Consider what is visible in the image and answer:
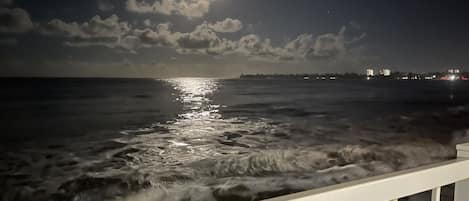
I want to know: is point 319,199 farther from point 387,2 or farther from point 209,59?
point 387,2

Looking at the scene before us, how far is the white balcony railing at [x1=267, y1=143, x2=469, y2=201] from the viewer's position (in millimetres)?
883

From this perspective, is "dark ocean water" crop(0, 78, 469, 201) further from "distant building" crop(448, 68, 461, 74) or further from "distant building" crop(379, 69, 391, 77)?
"distant building" crop(448, 68, 461, 74)

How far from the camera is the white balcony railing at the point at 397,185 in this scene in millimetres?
Result: 883

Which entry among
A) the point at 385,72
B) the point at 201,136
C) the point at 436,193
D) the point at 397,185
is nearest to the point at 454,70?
the point at 385,72

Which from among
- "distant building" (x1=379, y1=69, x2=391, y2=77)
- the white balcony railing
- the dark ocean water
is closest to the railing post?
the white balcony railing

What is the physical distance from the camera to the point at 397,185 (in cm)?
103

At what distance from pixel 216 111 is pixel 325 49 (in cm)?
40

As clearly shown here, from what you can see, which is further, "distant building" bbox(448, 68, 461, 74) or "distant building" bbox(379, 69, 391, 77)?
"distant building" bbox(448, 68, 461, 74)

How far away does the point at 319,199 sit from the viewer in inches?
33.9

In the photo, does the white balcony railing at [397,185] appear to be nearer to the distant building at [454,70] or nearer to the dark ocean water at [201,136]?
the dark ocean water at [201,136]

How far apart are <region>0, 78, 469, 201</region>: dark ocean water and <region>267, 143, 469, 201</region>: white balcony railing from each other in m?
0.05

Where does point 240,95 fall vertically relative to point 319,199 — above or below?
above

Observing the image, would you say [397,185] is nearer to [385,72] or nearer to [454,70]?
[385,72]

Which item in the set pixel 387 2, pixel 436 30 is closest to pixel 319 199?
pixel 387 2
